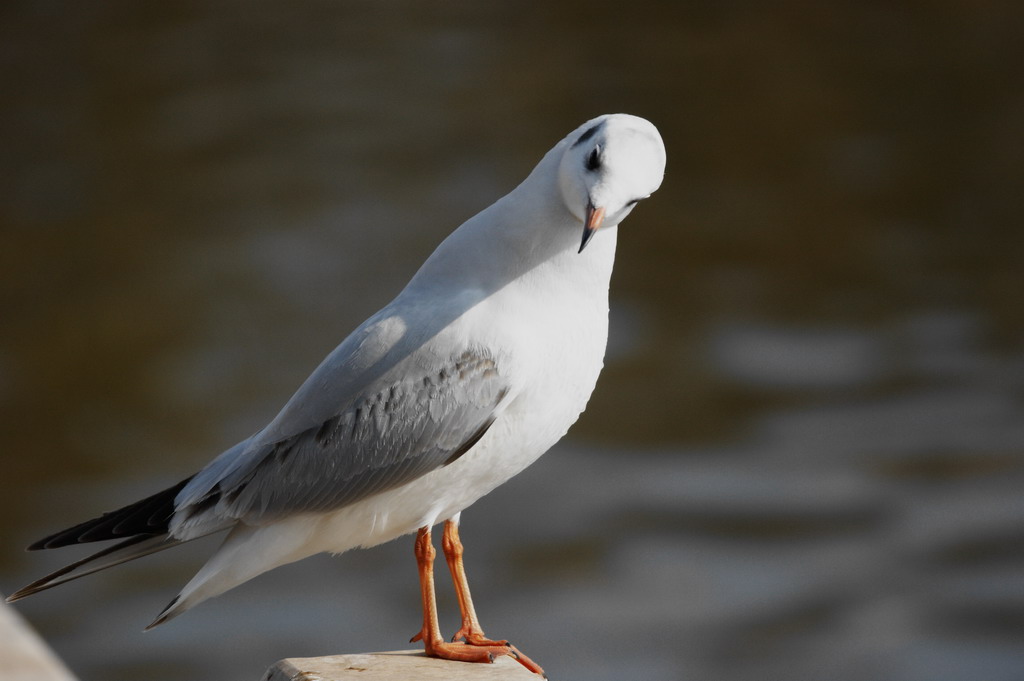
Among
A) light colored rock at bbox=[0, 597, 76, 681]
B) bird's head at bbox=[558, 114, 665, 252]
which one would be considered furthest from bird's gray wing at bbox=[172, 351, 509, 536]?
light colored rock at bbox=[0, 597, 76, 681]

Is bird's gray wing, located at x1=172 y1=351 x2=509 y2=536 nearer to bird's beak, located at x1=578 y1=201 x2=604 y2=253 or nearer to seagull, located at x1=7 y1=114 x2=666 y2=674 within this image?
seagull, located at x1=7 y1=114 x2=666 y2=674

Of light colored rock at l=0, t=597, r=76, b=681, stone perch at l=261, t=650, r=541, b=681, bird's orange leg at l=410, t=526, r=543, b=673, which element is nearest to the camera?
light colored rock at l=0, t=597, r=76, b=681

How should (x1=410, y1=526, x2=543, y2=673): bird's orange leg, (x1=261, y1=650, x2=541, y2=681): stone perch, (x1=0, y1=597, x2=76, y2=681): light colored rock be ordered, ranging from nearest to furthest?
1. (x1=0, y1=597, x2=76, y2=681): light colored rock
2. (x1=261, y1=650, x2=541, y2=681): stone perch
3. (x1=410, y1=526, x2=543, y2=673): bird's orange leg

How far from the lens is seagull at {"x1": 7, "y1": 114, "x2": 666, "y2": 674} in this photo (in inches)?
133

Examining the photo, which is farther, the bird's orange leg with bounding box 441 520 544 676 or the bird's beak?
the bird's orange leg with bounding box 441 520 544 676

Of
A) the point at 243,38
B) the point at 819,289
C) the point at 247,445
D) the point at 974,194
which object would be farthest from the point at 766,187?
the point at 247,445

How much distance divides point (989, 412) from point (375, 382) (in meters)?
11.5

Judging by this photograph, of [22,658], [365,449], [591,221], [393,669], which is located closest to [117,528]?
[365,449]

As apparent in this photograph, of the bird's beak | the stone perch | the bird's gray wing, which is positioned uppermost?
the bird's beak

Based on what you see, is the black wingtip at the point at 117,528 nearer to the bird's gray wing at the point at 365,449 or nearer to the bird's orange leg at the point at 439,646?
the bird's gray wing at the point at 365,449

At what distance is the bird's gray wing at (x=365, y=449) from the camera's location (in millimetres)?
3396

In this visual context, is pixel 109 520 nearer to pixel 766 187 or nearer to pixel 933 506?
pixel 933 506

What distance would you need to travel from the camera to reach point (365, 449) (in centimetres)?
352

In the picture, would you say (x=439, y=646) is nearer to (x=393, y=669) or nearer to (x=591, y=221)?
(x=393, y=669)
